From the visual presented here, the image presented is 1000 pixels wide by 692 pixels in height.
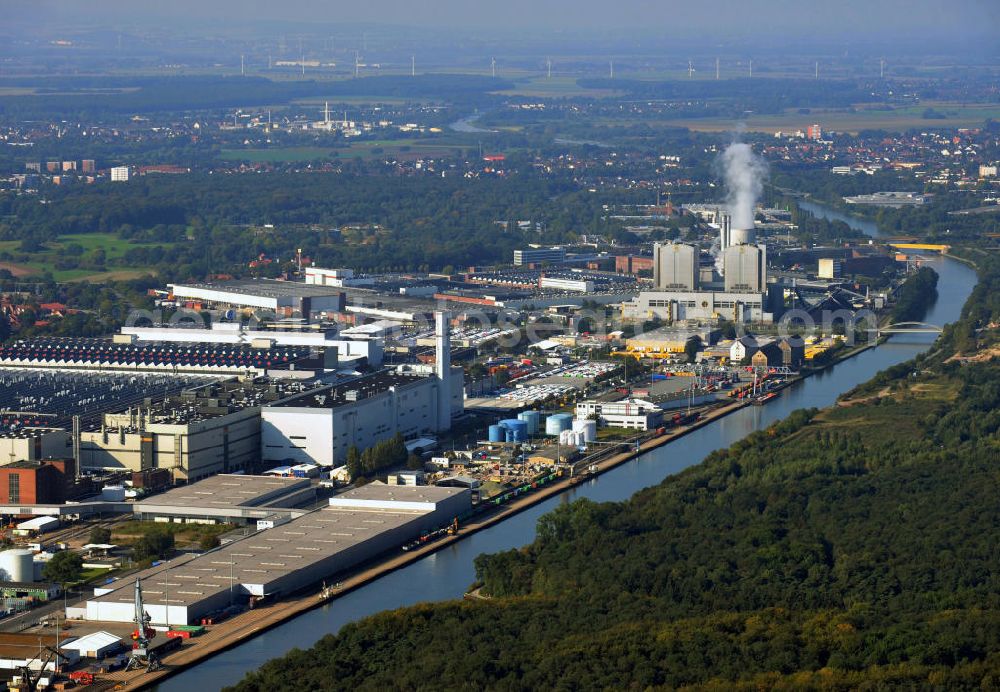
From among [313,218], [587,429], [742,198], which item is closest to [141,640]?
[587,429]

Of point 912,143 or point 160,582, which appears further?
point 912,143

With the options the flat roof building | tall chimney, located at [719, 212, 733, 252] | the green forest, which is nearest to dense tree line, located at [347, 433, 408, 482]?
the green forest

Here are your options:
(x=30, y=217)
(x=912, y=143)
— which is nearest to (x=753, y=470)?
(x=30, y=217)

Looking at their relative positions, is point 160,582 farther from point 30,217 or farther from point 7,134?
point 7,134

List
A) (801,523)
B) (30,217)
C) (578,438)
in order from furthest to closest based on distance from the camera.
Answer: (30,217), (578,438), (801,523)

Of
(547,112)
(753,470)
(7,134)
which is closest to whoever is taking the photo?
(753,470)

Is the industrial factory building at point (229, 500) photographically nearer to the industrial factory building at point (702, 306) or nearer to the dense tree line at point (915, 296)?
the industrial factory building at point (702, 306)
